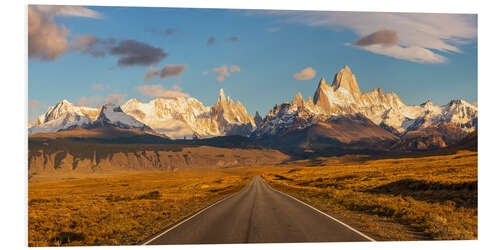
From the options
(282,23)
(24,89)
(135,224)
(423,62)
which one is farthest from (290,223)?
(423,62)

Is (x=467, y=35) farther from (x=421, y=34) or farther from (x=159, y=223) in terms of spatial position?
(x=159, y=223)

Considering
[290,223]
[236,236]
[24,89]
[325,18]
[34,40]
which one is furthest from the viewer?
[325,18]

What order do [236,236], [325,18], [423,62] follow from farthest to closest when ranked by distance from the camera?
[423,62]
[325,18]
[236,236]

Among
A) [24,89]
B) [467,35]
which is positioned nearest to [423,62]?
[467,35]

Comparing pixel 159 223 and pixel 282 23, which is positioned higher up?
pixel 282 23

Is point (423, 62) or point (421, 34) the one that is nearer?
point (421, 34)

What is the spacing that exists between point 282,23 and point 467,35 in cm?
1569

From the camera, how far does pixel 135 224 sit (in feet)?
81.3

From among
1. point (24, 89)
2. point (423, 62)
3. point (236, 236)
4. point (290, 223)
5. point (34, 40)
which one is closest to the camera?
point (236, 236)

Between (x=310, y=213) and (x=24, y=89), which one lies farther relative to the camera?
(x=310, y=213)

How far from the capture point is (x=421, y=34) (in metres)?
37.0
